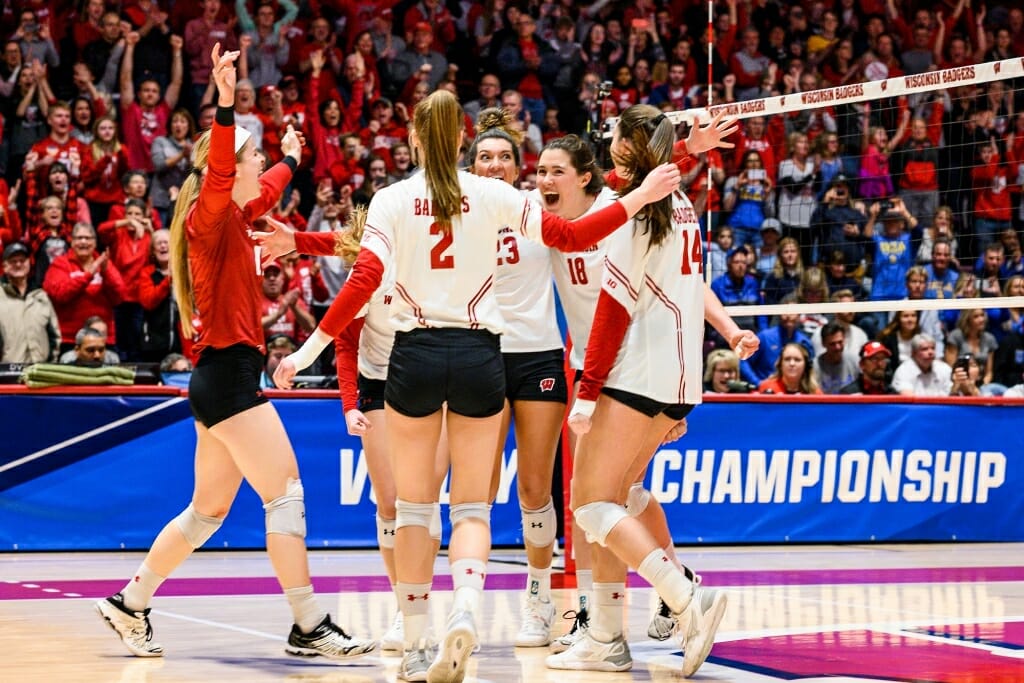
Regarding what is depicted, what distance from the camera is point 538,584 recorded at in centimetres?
648

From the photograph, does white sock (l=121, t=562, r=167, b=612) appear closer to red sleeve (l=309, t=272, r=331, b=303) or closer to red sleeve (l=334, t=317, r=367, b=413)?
red sleeve (l=334, t=317, r=367, b=413)

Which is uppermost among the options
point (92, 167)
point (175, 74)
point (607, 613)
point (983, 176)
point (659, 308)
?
point (175, 74)

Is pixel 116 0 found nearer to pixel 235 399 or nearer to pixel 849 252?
pixel 849 252

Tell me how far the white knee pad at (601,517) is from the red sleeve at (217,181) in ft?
5.96

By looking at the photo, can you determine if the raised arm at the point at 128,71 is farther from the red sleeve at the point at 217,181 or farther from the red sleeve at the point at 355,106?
the red sleeve at the point at 217,181

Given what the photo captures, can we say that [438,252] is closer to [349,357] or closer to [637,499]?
[349,357]

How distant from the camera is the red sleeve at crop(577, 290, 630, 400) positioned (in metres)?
5.43

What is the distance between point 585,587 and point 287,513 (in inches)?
56.4

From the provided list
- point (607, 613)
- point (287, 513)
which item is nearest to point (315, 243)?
point (287, 513)

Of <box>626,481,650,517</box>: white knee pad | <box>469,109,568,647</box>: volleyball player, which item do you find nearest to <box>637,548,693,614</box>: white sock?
<box>626,481,650,517</box>: white knee pad

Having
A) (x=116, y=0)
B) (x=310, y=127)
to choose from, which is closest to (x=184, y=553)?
(x=310, y=127)

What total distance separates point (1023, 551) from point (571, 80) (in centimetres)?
774

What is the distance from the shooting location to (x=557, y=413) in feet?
20.8

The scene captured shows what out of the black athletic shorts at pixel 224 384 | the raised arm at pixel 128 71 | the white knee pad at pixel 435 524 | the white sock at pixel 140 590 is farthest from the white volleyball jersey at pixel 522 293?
the raised arm at pixel 128 71
